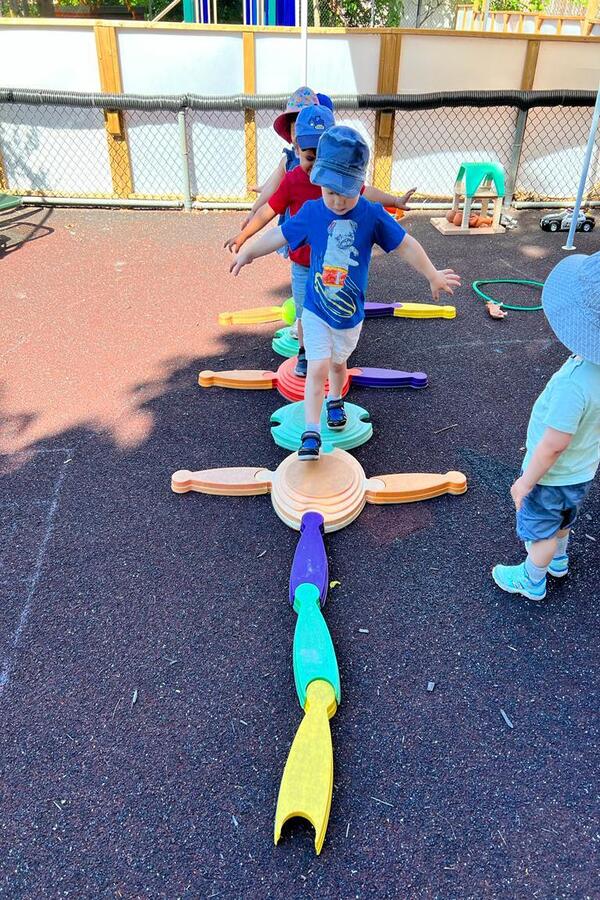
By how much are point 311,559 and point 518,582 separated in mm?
737

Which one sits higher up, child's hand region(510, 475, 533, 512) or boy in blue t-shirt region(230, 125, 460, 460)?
boy in blue t-shirt region(230, 125, 460, 460)

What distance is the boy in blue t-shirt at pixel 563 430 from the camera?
177 cm

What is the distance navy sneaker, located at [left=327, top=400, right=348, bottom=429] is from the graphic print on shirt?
510 mm

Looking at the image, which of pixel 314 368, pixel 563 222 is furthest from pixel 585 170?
pixel 314 368

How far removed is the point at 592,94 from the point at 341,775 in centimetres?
766

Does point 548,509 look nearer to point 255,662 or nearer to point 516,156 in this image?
point 255,662

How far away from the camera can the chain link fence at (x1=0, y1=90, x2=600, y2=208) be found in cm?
738

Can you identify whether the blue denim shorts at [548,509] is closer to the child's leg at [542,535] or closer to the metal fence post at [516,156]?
the child's leg at [542,535]

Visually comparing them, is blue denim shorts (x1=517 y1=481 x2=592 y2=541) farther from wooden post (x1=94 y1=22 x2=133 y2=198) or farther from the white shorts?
wooden post (x1=94 y1=22 x2=133 y2=198)

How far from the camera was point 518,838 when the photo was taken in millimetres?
1661

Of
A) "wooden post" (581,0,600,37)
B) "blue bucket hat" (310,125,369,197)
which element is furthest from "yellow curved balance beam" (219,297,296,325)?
"wooden post" (581,0,600,37)

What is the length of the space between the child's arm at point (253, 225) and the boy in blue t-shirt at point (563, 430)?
1803 millimetres

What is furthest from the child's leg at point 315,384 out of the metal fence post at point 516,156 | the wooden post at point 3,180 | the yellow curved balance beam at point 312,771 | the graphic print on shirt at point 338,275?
the wooden post at point 3,180

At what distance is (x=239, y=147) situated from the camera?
755 cm
